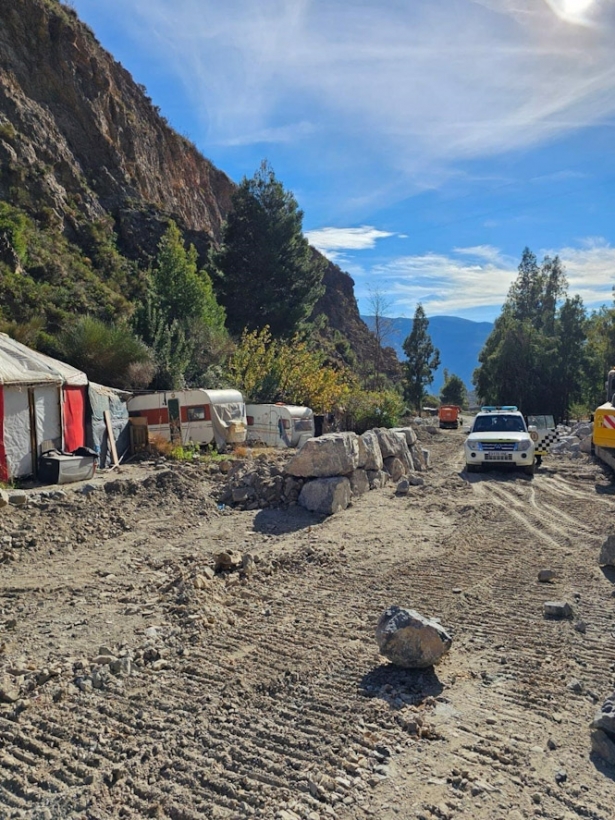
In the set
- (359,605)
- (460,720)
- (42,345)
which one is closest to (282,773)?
(460,720)

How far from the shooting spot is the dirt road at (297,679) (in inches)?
132

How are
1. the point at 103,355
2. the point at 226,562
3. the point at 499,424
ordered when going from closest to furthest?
the point at 226,562, the point at 499,424, the point at 103,355

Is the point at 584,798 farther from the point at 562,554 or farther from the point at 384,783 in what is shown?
the point at 562,554

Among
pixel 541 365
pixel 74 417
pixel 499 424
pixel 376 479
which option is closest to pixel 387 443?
pixel 376 479

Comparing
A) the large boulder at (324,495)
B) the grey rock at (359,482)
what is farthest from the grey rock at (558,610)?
the grey rock at (359,482)

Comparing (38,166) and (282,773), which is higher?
(38,166)

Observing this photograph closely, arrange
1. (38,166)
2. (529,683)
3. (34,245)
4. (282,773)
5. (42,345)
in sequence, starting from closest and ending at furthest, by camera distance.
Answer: (282,773) → (529,683) → (42,345) → (34,245) → (38,166)

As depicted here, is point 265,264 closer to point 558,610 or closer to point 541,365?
point 541,365

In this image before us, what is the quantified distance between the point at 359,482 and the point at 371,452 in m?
1.13

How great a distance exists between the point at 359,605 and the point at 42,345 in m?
16.6

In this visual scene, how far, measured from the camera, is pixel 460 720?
4031 mm

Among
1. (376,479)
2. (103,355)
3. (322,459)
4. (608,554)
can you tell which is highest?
(103,355)

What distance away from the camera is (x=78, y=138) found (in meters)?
41.1

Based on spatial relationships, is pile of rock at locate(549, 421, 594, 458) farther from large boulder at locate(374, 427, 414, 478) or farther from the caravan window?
the caravan window
